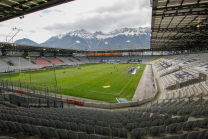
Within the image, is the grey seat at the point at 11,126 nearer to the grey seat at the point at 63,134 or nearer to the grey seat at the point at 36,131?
the grey seat at the point at 36,131

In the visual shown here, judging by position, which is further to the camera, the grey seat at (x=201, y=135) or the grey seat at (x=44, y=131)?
the grey seat at (x=44, y=131)

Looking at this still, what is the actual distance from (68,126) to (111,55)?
110 meters

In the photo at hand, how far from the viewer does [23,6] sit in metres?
10.4

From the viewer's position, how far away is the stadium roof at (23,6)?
9.38m

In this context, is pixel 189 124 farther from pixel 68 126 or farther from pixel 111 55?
pixel 111 55

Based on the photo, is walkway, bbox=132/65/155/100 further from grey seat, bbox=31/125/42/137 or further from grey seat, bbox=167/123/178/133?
grey seat, bbox=31/125/42/137

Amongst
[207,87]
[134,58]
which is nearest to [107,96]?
[207,87]

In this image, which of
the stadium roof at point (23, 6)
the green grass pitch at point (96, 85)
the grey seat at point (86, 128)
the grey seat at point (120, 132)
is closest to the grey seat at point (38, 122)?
the grey seat at point (86, 128)

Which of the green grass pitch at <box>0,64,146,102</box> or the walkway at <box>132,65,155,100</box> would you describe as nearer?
the walkway at <box>132,65,155,100</box>

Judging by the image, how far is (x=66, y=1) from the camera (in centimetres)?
856

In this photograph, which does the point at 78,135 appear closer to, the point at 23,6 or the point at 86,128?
the point at 86,128

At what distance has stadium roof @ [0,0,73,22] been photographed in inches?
369

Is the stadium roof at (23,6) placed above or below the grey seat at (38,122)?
above

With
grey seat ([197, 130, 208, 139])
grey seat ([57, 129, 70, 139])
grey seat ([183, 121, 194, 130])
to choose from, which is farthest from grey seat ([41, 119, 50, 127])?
grey seat ([183, 121, 194, 130])
